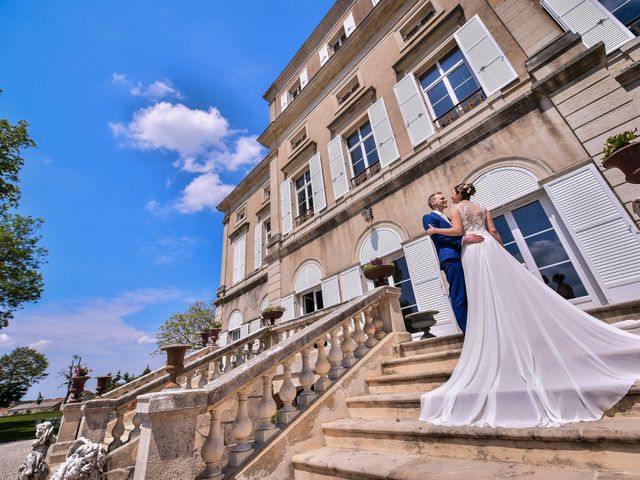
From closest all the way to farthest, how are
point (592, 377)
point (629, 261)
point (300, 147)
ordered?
point (592, 377), point (629, 261), point (300, 147)

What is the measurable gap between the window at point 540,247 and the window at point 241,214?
44.0 feet

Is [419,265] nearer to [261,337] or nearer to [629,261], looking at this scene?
[629,261]

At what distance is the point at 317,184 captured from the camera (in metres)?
10.3

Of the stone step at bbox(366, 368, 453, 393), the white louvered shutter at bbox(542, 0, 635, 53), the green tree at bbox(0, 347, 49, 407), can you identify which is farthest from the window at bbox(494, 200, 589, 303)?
the green tree at bbox(0, 347, 49, 407)

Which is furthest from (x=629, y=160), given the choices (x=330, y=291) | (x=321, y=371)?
(x=330, y=291)

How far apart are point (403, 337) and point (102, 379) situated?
7.42 m

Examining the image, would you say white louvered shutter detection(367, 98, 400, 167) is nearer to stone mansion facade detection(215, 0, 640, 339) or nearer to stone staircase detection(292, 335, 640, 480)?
stone mansion facade detection(215, 0, 640, 339)

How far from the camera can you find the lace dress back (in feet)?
10.1

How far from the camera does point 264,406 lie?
2410mm

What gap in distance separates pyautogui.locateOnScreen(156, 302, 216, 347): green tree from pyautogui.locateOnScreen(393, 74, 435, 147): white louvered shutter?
25.8 metres

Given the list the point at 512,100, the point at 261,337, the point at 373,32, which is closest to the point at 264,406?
the point at 261,337

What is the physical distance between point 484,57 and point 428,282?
5.66 metres

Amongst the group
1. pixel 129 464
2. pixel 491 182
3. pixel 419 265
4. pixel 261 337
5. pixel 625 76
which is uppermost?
pixel 625 76

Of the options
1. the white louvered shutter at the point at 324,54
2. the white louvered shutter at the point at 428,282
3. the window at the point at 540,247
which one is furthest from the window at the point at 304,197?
the window at the point at 540,247
